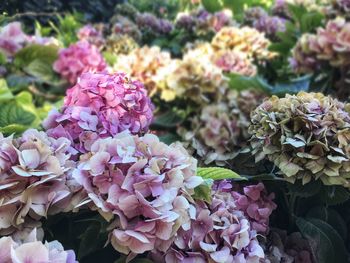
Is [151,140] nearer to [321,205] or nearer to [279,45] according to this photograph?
[321,205]

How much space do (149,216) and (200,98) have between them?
1269 millimetres

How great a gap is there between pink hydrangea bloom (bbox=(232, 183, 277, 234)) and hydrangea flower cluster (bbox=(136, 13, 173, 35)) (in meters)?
2.15

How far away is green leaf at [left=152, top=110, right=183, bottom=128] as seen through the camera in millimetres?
2076

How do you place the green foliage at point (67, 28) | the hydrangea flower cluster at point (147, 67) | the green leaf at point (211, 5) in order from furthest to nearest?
the green leaf at point (211, 5), the green foliage at point (67, 28), the hydrangea flower cluster at point (147, 67)

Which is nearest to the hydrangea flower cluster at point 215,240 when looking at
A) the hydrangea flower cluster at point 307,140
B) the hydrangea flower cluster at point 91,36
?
the hydrangea flower cluster at point 307,140

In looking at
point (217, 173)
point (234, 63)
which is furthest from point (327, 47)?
point (217, 173)

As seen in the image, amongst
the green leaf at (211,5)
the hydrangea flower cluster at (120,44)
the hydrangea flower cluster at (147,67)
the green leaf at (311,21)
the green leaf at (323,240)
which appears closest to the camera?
the green leaf at (323,240)

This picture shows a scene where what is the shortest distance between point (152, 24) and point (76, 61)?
2.93 feet

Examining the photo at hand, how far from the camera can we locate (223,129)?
144cm

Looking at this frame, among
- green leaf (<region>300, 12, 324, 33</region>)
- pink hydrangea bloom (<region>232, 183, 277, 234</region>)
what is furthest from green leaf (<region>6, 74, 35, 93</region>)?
pink hydrangea bloom (<region>232, 183, 277, 234</region>)

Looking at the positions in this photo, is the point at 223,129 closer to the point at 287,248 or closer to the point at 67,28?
the point at 287,248

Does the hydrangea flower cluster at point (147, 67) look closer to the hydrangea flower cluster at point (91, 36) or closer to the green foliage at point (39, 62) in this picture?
the green foliage at point (39, 62)

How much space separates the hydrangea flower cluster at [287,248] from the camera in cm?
91

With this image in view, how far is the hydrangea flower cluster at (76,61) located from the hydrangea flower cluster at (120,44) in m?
0.34
